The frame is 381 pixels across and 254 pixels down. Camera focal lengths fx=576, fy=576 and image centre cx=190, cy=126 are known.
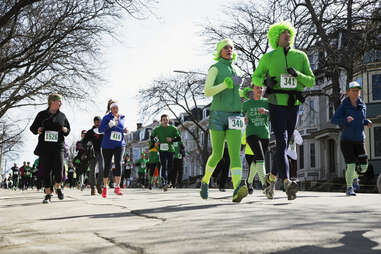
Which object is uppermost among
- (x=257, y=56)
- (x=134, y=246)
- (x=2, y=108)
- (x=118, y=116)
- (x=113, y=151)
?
(x=257, y=56)

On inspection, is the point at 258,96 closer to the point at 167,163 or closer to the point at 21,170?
the point at 167,163

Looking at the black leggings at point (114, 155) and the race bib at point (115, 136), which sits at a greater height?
the race bib at point (115, 136)

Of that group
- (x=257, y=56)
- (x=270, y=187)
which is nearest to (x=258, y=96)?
(x=270, y=187)

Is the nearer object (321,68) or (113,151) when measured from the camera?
(113,151)

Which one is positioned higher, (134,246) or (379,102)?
(379,102)

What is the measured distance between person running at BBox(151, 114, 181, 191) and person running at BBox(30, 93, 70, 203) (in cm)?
494

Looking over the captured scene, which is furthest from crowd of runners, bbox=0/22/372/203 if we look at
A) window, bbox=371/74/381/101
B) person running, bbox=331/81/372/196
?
window, bbox=371/74/381/101

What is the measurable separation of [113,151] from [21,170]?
26.3 meters

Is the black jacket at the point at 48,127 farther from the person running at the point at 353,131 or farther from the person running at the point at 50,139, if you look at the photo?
the person running at the point at 353,131

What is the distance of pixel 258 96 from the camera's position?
9586mm

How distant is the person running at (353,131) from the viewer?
33.1ft

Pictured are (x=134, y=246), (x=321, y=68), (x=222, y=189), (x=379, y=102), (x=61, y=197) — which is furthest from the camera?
(x=379, y=102)

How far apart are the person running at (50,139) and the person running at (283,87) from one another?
4.06 metres

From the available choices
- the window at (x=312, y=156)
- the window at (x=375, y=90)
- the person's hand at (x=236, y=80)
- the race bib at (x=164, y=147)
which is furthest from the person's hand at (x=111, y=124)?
the window at (x=312, y=156)
